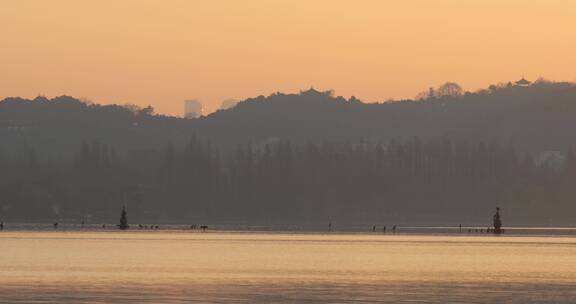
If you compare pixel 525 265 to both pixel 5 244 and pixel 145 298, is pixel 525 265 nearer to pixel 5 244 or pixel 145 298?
pixel 145 298

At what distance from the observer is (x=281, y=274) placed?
114 metres

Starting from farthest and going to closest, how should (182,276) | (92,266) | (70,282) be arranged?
(92,266), (182,276), (70,282)

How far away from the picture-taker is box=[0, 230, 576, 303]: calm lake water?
89750 mm

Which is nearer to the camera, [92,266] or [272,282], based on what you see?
[272,282]

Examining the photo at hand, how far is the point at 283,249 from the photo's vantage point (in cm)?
16900

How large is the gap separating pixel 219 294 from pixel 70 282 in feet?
45.6

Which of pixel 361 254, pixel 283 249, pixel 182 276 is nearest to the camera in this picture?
pixel 182 276

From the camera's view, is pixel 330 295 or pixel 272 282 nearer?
pixel 330 295

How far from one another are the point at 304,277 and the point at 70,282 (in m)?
18.7

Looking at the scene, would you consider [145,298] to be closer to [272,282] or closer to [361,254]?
[272,282]

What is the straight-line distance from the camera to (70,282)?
100m

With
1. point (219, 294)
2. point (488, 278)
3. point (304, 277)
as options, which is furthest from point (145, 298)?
point (488, 278)

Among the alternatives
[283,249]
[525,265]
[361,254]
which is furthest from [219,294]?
[283,249]

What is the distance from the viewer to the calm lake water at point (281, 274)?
89750mm
